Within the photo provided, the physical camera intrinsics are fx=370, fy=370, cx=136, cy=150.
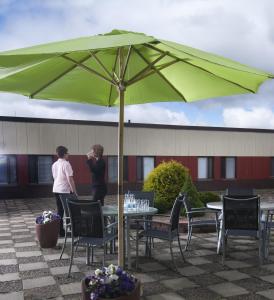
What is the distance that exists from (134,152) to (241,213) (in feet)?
41.5

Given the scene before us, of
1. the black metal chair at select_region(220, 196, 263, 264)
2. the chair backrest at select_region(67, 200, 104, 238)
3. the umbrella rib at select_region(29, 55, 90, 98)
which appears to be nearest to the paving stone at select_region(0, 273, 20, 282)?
the chair backrest at select_region(67, 200, 104, 238)

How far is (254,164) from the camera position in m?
20.7

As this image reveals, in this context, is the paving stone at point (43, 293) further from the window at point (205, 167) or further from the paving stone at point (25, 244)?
the window at point (205, 167)

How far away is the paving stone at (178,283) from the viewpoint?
167 inches

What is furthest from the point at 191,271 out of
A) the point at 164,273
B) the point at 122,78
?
the point at 122,78

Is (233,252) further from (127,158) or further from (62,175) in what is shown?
(127,158)

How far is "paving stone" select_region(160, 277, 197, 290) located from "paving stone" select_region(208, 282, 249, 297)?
0.25m

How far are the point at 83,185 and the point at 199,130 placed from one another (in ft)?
21.7

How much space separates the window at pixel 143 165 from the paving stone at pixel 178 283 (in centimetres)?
1348

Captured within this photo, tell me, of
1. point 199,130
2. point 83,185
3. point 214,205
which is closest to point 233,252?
point 214,205

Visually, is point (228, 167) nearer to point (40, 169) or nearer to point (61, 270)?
point (40, 169)

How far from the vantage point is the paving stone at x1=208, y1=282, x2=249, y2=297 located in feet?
13.2

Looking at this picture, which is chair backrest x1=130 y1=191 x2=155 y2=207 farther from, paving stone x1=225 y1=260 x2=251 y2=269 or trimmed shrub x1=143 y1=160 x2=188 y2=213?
trimmed shrub x1=143 y1=160 x2=188 y2=213

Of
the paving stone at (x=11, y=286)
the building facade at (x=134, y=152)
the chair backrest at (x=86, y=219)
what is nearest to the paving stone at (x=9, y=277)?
the paving stone at (x=11, y=286)
